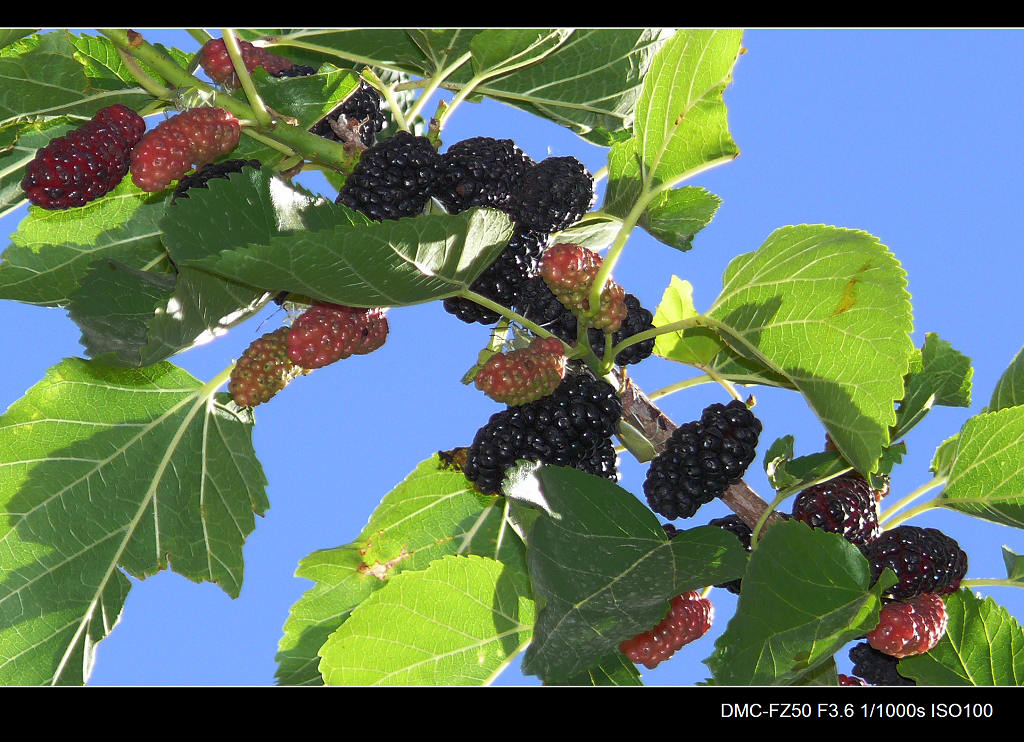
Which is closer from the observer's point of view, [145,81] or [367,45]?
[145,81]

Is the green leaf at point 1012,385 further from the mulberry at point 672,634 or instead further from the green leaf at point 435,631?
the green leaf at point 435,631

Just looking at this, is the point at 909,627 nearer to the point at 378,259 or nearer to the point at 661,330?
the point at 661,330

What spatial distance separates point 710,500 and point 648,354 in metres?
0.17

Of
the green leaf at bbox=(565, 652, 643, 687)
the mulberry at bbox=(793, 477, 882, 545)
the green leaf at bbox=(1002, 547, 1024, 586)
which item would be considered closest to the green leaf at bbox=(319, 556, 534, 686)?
the green leaf at bbox=(565, 652, 643, 687)

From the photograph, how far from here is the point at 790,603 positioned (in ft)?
2.77

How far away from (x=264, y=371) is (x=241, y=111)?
267mm

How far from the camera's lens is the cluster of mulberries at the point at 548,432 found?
914mm

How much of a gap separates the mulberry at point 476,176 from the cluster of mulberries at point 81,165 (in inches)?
12.5

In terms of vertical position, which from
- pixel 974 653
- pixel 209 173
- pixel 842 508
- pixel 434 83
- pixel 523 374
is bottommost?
pixel 974 653

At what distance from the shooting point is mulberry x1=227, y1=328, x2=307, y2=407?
99 centimetres

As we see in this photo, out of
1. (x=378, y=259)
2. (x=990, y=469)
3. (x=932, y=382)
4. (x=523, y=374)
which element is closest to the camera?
(x=378, y=259)

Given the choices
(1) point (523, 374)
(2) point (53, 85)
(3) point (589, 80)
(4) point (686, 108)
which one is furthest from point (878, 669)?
(2) point (53, 85)

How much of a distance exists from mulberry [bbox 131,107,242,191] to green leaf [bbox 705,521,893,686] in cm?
63

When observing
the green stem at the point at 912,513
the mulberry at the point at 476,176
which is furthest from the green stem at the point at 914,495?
the mulberry at the point at 476,176
